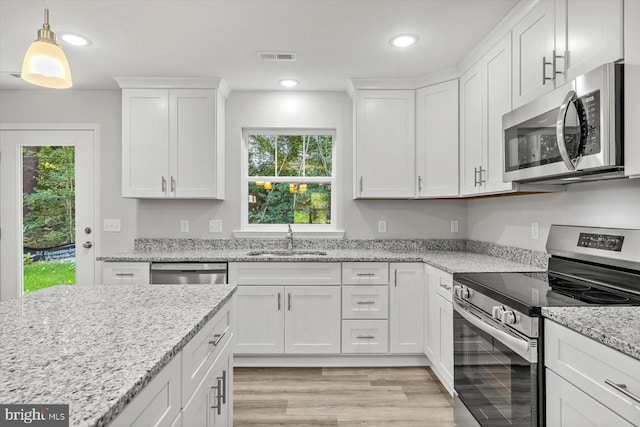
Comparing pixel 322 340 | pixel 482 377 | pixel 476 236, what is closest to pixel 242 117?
pixel 322 340

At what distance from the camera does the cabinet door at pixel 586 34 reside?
55.5 inches

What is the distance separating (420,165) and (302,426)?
7.22 ft

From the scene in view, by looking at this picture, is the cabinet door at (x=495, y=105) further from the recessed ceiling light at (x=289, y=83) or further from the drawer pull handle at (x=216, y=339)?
the drawer pull handle at (x=216, y=339)

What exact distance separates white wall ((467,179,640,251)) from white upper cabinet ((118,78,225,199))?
237 cm

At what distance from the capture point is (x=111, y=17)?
226 centimetres

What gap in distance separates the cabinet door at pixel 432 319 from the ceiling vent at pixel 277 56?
191 centimetres

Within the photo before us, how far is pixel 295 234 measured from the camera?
3.60 metres

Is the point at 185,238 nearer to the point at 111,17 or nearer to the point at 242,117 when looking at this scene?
the point at 242,117

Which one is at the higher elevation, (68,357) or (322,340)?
(68,357)

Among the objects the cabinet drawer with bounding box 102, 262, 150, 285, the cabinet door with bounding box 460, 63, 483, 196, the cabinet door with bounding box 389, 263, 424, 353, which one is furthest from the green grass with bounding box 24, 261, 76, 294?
the cabinet door with bounding box 460, 63, 483, 196

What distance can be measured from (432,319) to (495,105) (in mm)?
1556

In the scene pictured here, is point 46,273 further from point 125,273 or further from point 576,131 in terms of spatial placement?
point 576,131

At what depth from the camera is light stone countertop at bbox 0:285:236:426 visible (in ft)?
2.32

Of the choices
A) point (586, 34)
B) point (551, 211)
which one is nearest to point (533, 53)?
point (586, 34)
